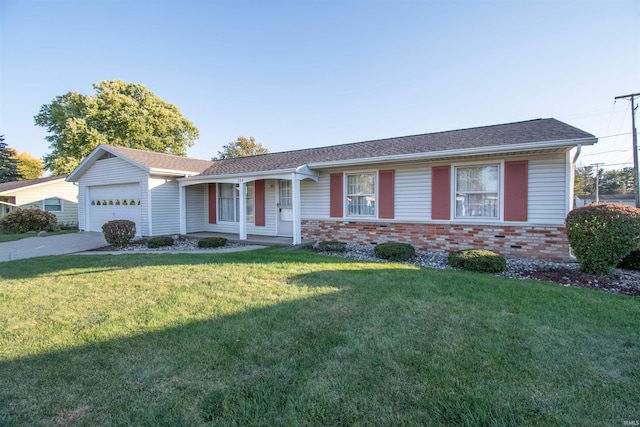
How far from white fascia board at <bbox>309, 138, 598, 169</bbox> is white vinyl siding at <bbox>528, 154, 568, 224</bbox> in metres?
0.63

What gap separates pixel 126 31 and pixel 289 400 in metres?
15.1

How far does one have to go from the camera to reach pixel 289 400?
229cm

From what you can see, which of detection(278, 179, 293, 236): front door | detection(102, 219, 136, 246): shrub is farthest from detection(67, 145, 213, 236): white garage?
detection(278, 179, 293, 236): front door

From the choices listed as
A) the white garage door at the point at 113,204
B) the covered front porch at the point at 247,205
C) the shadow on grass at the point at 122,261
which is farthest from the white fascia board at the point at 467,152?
the white garage door at the point at 113,204

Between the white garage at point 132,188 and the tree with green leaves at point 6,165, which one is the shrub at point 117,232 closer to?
the white garage at point 132,188

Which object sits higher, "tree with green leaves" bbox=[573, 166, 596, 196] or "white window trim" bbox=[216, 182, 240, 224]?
"tree with green leaves" bbox=[573, 166, 596, 196]

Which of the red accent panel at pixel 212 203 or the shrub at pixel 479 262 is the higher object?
the red accent panel at pixel 212 203

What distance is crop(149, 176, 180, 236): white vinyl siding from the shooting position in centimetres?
1184

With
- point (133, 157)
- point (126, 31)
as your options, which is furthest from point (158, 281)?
point (126, 31)

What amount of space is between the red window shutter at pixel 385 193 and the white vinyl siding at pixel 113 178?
29.4 feet

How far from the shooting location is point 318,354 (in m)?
2.99

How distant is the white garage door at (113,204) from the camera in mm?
12469

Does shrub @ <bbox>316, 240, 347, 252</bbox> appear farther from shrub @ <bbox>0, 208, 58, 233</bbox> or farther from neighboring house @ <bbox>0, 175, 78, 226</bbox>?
neighboring house @ <bbox>0, 175, 78, 226</bbox>

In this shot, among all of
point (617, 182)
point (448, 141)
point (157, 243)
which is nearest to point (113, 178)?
point (157, 243)
